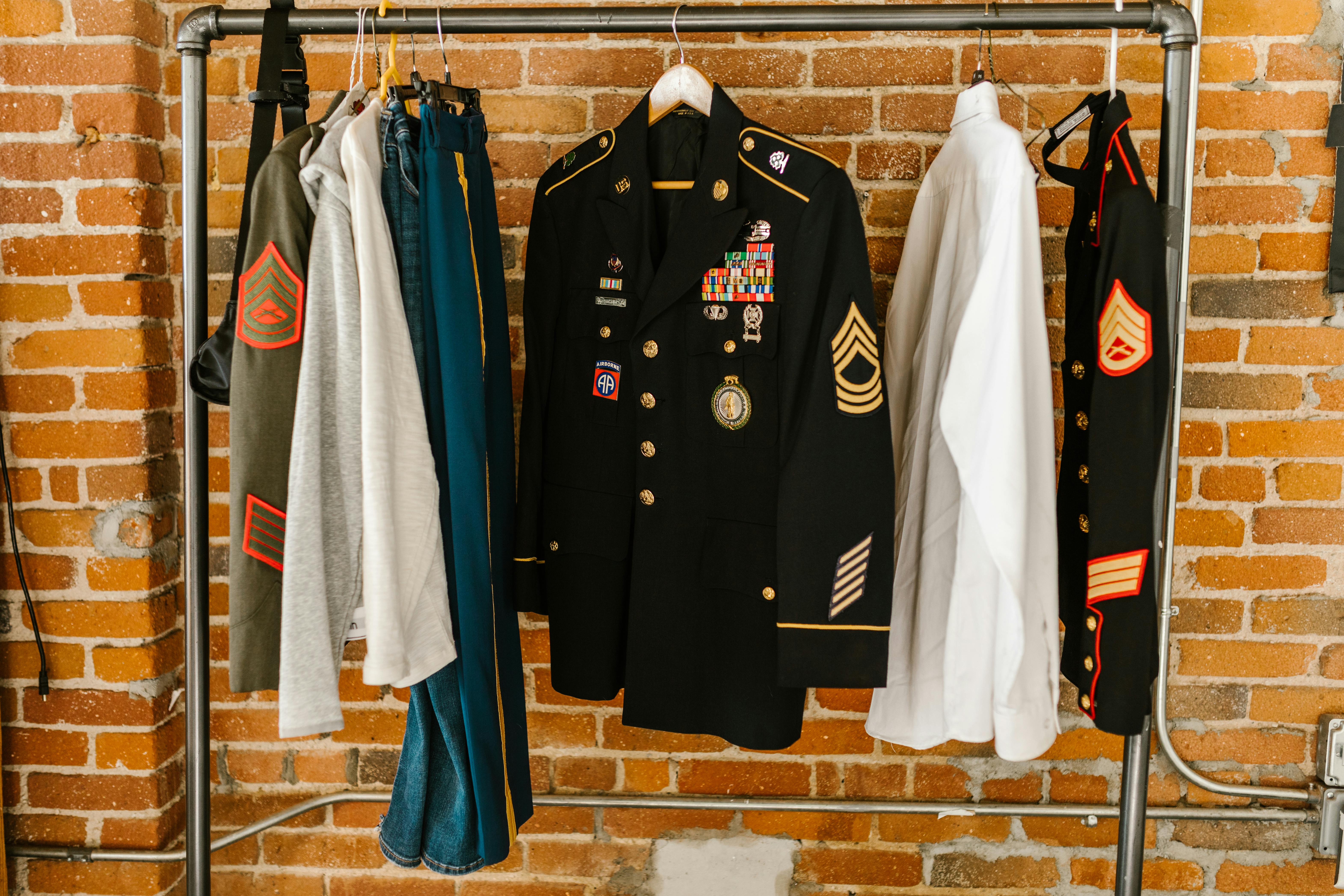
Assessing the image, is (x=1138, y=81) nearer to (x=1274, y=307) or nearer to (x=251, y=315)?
(x=1274, y=307)

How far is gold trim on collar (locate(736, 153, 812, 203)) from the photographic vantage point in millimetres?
1224

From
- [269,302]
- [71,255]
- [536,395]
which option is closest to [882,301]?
[536,395]

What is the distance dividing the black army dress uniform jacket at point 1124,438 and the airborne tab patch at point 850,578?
31 cm

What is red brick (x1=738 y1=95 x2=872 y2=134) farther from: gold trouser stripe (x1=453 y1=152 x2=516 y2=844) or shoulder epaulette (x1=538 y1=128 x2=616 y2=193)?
gold trouser stripe (x1=453 y1=152 x2=516 y2=844)

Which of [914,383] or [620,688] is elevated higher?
[914,383]

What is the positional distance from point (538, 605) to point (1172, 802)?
1363 mm

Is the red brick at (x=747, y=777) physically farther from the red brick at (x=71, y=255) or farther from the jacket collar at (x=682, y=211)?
the red brick at (x=71, y=255)

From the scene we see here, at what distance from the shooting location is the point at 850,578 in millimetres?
1178

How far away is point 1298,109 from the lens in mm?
1524

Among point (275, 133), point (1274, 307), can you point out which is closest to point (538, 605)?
point (275, 133)

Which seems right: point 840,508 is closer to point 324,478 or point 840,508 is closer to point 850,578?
point 850,578

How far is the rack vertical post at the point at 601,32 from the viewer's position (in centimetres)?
118

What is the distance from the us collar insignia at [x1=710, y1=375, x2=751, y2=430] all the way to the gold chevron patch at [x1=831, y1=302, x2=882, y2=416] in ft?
0.47

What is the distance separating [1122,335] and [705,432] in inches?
23.6
